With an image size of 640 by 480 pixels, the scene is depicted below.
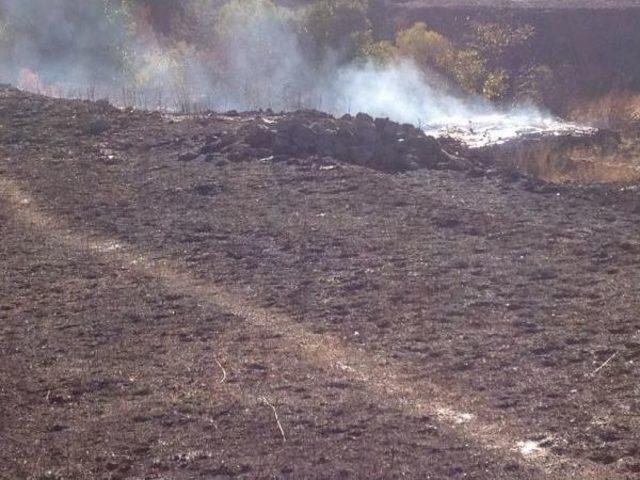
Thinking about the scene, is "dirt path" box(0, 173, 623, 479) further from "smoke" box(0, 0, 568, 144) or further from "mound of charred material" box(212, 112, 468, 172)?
"smoke" box(0, 0, 568, 144)

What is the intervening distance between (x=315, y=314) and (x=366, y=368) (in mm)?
1394

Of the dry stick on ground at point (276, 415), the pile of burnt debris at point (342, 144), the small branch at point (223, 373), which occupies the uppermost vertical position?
the pile of burnt debris at point (342, 144)

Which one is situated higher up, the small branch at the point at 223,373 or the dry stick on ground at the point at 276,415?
the small branch at the point at 223,373

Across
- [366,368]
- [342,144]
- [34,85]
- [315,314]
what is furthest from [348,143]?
[34,85]

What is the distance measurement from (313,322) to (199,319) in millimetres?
961

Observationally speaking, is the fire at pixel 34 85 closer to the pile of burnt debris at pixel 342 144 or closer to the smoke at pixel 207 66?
the smoke at pixel 207 66

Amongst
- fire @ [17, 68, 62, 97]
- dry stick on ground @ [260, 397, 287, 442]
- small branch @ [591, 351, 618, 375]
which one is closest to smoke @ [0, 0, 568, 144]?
fire @ [17, 68, 62, 97]

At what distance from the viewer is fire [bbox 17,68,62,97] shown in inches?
1095

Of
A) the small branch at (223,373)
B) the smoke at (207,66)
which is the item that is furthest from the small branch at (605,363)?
the smoke at (207,66)

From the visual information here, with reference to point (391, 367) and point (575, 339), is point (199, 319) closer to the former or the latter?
point (391, 367)

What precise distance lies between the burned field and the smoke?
12.6 m

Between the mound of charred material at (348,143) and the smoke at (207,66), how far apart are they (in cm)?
1092

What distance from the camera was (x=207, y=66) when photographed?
33.2 meters

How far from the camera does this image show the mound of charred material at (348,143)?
15047 millimetres
